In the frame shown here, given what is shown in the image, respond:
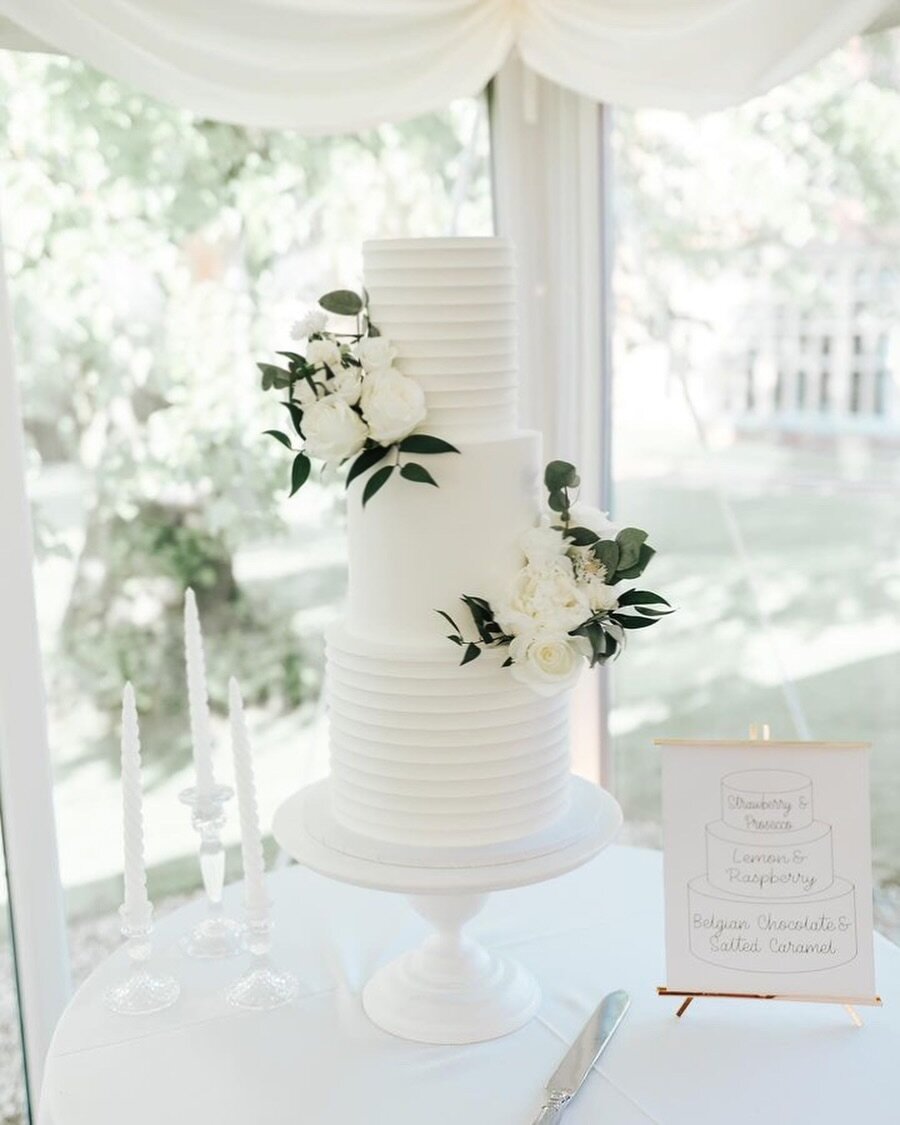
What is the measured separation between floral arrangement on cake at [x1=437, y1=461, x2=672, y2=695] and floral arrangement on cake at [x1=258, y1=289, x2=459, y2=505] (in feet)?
0.52

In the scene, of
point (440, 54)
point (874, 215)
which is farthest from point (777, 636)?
point (440, 54)

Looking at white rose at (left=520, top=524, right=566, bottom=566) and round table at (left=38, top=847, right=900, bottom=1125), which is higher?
white rose at (left=520, top=524, right=566, bottom=566)

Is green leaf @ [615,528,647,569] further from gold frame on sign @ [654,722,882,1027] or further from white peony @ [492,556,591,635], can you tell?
gold frame on sign @ [654,722,882,1027]

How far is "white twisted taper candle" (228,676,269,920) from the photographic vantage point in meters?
1.67

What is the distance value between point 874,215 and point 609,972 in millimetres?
1466

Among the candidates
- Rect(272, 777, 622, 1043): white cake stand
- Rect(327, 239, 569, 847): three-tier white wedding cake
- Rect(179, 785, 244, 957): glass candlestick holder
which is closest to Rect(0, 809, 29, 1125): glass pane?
Rect(179, 785, 244, 957): glass candlestick holder

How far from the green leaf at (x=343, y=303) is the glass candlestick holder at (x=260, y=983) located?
31.0 inches

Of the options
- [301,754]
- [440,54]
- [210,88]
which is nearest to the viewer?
[210,88]

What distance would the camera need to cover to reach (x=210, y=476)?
2.90 meters

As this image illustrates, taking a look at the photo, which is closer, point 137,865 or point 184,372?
point 137,865

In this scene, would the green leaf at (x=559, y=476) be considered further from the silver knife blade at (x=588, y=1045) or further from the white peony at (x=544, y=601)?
the silver knife blade at (x=588, y=1045)

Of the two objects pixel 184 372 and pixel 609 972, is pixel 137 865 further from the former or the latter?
pixel 184 372

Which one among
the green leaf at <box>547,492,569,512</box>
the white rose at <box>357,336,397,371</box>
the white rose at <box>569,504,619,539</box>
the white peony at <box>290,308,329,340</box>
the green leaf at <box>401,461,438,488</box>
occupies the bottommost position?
the white rose at <box>569,504,619,539</box>

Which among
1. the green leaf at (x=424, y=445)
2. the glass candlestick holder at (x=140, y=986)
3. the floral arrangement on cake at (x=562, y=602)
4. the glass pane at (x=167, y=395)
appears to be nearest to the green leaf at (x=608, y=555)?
the floral arrangement on cake at (x=562, y=602)
